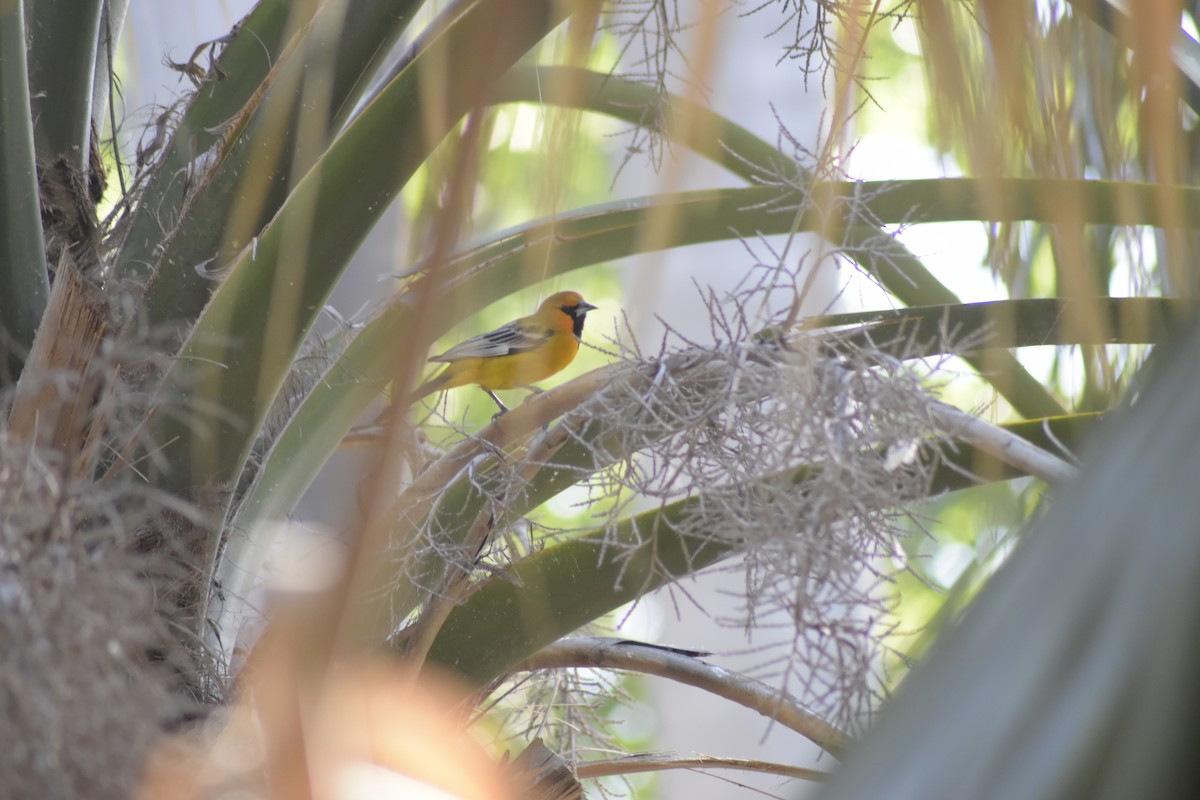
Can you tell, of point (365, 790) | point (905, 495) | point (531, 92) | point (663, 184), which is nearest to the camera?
point (663, 184)

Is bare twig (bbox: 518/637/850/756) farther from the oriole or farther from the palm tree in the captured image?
the oriole

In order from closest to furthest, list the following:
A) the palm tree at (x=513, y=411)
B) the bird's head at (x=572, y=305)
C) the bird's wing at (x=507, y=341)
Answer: the palm tree at (x=513, y=411) → the bird's wing at (x=507, y=341) → the bird's head at (x=572, y=305)

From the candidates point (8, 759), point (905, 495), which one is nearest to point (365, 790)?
point (8, 759)

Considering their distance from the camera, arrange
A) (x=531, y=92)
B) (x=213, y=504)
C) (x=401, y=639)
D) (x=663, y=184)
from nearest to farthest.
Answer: (x=663, y=184) → (x=213, y=504) → (x=401, y=639) → (x=531, y=92)

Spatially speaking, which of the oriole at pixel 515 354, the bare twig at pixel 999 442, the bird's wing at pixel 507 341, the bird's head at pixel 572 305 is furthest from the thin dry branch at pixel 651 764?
the bird's head at pixel 572 305

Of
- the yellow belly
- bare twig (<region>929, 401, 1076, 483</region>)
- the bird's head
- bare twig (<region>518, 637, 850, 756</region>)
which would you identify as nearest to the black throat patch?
the bird's head

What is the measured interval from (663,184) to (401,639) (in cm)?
89

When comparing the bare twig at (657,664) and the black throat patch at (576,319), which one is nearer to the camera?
the bare twig at (657,664)

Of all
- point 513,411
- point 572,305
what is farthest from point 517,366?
point 513,411

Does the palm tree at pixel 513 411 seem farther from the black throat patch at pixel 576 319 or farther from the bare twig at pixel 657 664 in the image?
the black throat patch at pixel 576 319

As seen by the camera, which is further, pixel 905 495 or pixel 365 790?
pixel 905 495

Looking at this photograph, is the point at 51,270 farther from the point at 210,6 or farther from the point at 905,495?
the point at 210,6

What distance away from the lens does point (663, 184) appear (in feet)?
1.27

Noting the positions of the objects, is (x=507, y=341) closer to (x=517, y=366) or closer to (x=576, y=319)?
(x=517, y=366)
